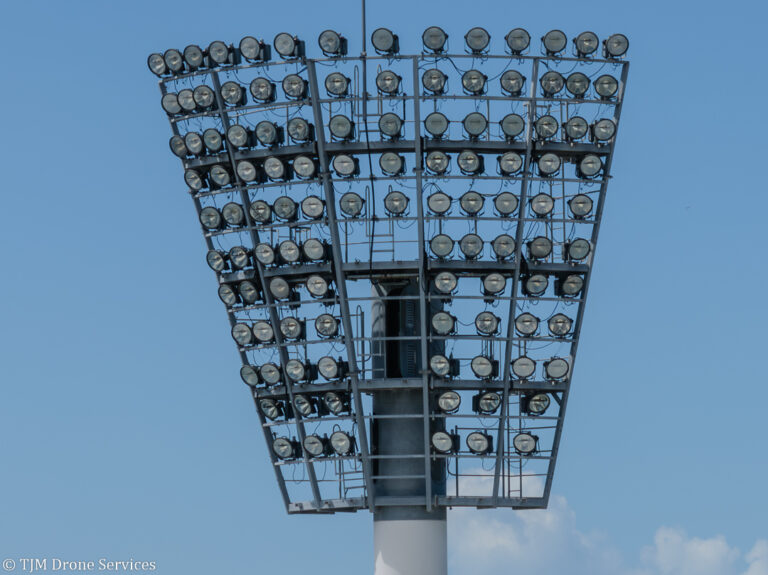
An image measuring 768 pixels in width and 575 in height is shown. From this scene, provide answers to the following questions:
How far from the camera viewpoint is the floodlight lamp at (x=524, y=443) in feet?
178

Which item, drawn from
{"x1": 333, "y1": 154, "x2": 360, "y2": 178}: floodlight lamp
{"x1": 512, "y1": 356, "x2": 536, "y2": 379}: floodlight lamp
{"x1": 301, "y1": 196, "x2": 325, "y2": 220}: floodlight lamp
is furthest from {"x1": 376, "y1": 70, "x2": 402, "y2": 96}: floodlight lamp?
{"x1": 512, "y1": 356, "x2": 536, "y2": 379}: floodlight lamp

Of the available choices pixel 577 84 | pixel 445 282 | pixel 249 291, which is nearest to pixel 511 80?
pixel 577 84

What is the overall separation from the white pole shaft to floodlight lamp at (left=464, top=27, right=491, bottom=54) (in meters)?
15.2

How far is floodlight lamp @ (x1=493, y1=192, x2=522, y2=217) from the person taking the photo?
53.7 m

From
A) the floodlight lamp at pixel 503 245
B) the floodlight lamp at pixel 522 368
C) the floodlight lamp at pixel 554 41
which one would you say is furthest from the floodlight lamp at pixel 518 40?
the floodlight lamp at pixel 522 368

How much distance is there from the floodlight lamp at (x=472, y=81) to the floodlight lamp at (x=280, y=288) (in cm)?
849

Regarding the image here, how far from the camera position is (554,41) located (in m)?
54.7

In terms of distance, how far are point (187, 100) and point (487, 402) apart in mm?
14080

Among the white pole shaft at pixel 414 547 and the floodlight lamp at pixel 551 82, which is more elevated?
the floodlight lamp at pixel 551 82

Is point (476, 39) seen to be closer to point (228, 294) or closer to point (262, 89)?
point (262, 89)

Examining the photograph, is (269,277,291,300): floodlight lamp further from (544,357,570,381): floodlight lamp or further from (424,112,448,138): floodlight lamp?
(544,357,570,381): floodlight lamp

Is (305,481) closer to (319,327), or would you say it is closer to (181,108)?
(319,327)

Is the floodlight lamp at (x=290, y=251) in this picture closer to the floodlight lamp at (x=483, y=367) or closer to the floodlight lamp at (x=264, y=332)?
the floodlight lamp at (x=264, y=332)

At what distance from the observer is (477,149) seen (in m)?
54.1
